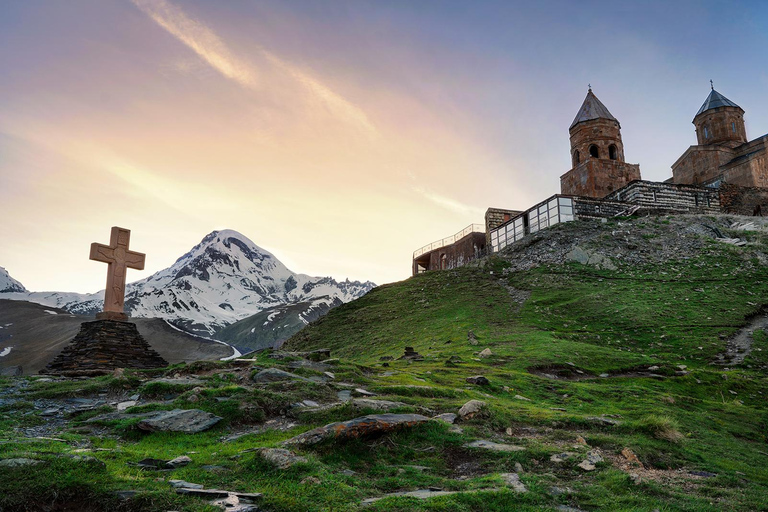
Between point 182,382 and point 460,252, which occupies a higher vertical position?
point 460,252

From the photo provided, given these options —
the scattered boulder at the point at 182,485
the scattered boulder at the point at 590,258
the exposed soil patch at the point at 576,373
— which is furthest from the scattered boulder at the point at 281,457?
the scattered boulder at the point at 590,258

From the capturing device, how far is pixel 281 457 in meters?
8.81

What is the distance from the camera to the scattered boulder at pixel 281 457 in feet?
28.4

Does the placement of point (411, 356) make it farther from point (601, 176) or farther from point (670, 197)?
point (601, 176)

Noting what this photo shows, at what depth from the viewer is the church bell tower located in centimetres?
6644

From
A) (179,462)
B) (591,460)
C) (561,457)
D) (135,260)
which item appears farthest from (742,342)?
(135,260)

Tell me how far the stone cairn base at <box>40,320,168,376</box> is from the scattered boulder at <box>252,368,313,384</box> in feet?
29.6

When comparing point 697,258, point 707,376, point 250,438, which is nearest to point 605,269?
point 697,258

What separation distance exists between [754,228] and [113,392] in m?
58.0

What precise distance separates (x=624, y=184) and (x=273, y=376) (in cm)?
6275

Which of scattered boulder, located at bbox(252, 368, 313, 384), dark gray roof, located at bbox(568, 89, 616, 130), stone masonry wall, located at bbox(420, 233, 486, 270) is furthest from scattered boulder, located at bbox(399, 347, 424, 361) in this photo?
dark gray roof, located at bbox(568, 89, 616, 130)

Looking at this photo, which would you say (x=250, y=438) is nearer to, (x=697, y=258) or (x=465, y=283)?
(x=465, y=283)

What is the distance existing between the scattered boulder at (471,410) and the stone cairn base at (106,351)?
1551cm

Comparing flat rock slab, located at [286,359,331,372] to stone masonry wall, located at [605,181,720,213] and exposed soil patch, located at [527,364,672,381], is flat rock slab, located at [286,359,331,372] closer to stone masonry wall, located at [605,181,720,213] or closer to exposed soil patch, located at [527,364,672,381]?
exposed soil patch, located at [527,364,672,381]
